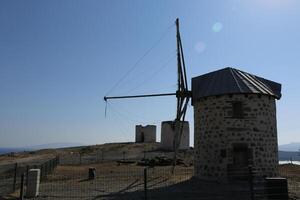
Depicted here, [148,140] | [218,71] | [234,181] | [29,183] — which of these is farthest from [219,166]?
[148,140]

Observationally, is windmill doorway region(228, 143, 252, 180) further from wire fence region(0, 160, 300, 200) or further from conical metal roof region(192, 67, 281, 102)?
conical metal roof region(192, 67, 281, 102)

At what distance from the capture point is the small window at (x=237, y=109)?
24.2 metres

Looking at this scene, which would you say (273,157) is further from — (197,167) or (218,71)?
(218,71)

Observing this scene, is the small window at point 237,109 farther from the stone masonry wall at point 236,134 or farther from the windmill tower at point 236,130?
the stone masonry wall at point 236,134

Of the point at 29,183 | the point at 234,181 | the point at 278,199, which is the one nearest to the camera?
the point at 278,199

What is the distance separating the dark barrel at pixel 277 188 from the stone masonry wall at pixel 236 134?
8.20 metres

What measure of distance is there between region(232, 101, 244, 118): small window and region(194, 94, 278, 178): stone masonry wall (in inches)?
6.6

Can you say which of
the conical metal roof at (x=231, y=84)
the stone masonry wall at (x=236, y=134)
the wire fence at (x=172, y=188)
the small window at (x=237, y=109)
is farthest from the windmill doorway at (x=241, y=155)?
the conical metal roof at (x=231, y=84)

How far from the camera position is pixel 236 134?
2389 cm

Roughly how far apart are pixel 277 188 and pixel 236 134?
866 centimetres

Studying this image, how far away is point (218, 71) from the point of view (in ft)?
89.1

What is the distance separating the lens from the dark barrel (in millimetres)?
15312

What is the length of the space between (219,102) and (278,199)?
10.1 meters

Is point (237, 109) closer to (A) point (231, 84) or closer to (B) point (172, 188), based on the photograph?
(A) point (231, 84)
